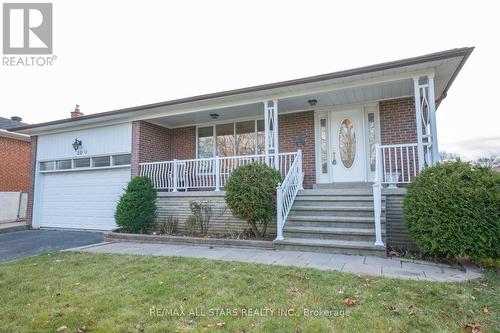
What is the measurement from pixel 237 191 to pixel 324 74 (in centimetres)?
335

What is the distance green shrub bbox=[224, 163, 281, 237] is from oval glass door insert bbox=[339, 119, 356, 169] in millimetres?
2542

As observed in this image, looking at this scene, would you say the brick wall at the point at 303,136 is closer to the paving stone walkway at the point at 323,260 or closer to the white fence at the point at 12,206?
the paving stone walkway at the point at 323,260

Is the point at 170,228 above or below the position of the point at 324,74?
below

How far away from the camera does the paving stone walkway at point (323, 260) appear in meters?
4.05

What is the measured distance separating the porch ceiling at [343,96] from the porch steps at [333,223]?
254 centimetres

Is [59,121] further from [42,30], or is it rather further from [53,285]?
[53,285]

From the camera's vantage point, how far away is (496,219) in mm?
4215

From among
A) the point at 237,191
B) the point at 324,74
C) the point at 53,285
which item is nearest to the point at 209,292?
the point at 53,285

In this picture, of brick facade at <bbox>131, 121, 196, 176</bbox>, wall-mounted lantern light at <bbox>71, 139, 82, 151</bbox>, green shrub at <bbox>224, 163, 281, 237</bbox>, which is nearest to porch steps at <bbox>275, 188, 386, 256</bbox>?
green shrub at <bbox>224, 163, 281, 237</bbox>

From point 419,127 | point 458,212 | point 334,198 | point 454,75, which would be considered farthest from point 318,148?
point 458,212

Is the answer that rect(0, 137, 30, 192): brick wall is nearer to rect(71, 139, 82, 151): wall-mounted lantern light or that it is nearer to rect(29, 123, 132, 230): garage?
rect(29, 123, 132, 230): garage

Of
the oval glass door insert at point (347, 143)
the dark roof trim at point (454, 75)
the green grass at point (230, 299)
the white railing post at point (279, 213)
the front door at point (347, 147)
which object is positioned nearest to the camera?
the green grass at point (230, 299)

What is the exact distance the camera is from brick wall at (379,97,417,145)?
765cm

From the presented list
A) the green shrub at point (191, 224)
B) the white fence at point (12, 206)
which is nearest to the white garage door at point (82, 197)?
the green shrub at point (191, 224)
